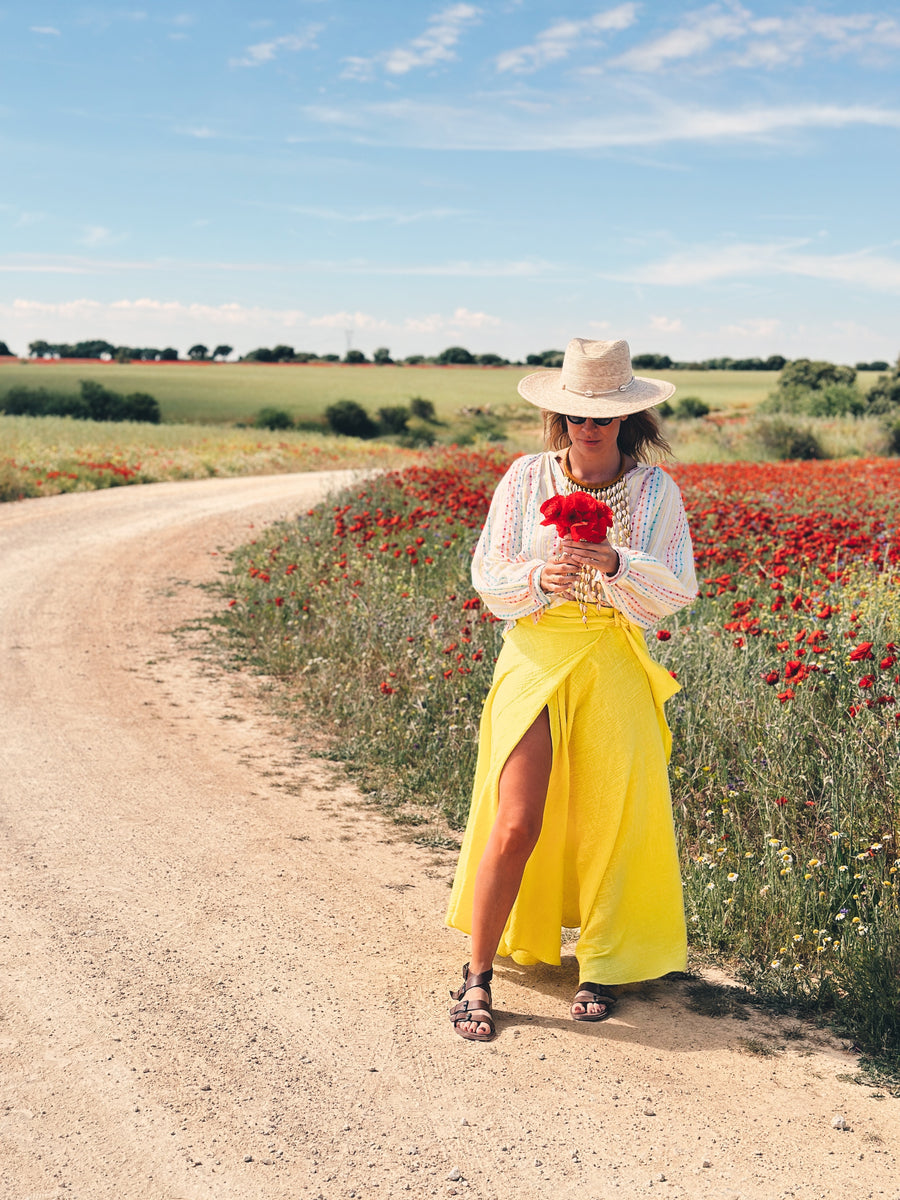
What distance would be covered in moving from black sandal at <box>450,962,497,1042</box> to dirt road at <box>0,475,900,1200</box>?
49 mm

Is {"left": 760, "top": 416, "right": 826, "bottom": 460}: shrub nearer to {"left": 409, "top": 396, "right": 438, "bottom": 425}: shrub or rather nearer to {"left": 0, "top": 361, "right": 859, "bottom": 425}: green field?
{"left": 409, "top": 396, "right": 438, "bottom": 425}: shrub

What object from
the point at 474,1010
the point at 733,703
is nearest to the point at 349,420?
the point at 733,703

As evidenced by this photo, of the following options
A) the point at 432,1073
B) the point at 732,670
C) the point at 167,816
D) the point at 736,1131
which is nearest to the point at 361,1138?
the point at 432,1073

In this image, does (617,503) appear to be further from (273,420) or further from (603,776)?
(273,420)

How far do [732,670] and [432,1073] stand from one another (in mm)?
3082

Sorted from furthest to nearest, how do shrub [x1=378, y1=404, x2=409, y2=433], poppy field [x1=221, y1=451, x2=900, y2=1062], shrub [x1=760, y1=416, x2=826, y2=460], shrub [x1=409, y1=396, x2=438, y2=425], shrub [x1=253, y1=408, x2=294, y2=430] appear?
shrub [x1=409, y1=396, x2=438, y2=425] < shrub [x1=378, y1=404, x2=409, y2=433] < shrub [x1=253, y1=408, x2=294, y2=430] < shrub [x1=760, y1=416, x2=826, y2=460] < poppy field [x1=221, y1=451, x2=900, y2=1062]

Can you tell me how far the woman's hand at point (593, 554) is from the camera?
124 inches

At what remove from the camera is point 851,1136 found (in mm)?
2814

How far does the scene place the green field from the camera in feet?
164

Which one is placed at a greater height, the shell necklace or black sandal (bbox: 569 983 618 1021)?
the shell necklace

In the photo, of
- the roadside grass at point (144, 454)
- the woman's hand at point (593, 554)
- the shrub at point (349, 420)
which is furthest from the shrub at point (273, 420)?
the woman's hand at point (593, 554)

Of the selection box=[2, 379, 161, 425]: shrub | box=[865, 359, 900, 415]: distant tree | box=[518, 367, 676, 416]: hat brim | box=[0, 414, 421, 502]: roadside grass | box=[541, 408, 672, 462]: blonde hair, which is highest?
box=[865, 359, 900, 415]: distant tree

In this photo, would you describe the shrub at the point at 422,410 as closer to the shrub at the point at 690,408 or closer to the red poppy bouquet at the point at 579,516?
the shrub at the point at 690,408

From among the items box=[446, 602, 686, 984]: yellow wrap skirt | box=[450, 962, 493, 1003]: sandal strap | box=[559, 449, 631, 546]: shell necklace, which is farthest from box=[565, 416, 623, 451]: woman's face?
box=[450, 962, 493, 1003]: sandal strap
